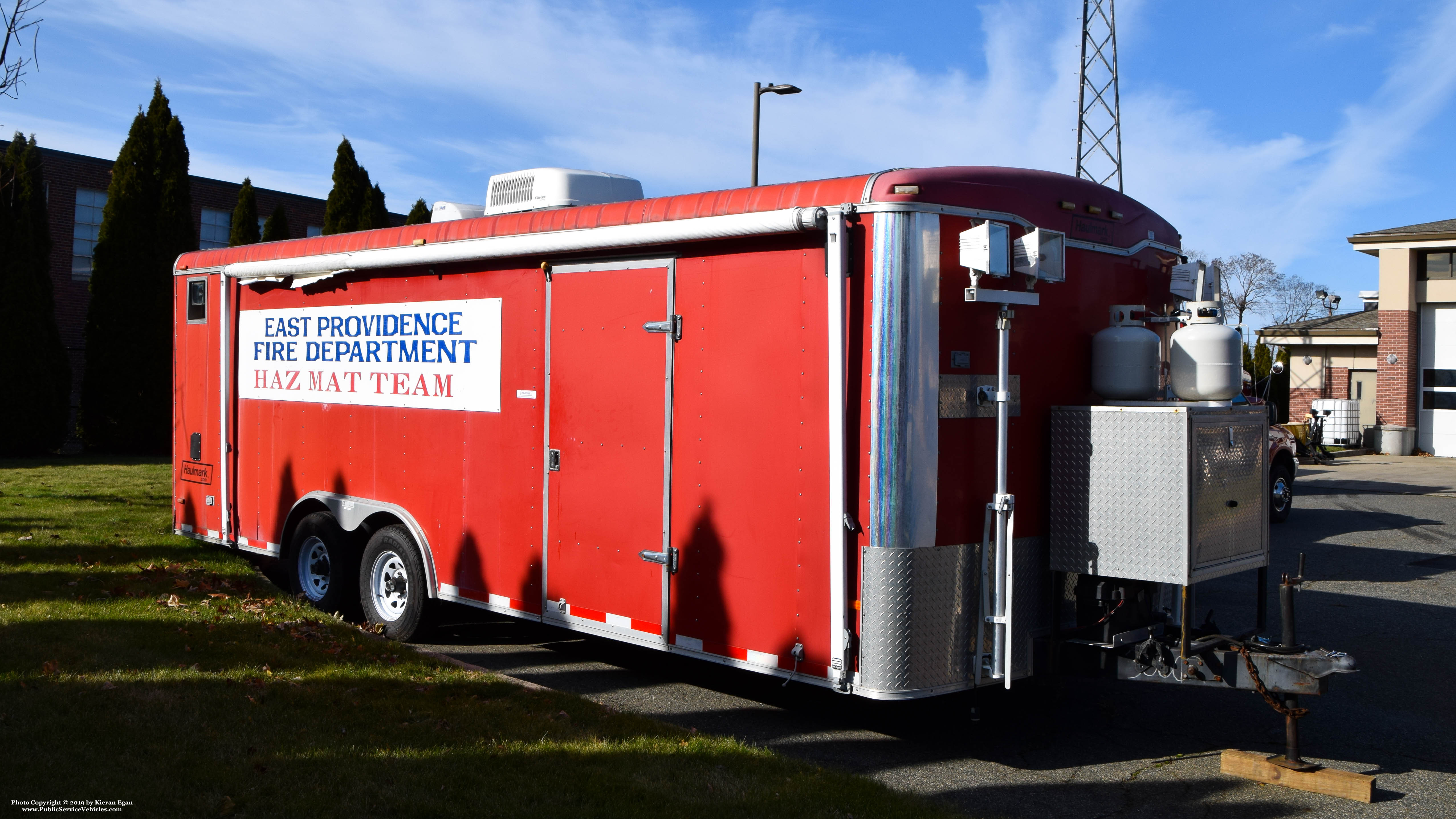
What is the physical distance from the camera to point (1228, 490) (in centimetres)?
516

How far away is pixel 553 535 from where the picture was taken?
20.5 ft

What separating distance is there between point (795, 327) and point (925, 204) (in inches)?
32.2

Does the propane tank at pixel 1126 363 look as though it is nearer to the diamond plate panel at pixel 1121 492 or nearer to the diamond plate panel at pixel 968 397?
the diamond plate panel at pixel 1121 492

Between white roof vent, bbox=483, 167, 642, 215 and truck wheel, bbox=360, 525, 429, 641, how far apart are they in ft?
7.50

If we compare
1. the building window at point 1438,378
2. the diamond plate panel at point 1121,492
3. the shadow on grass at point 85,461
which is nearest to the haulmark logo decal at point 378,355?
the diamond plate panel at point 1121,492

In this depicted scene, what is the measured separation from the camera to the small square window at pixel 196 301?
8.95 m

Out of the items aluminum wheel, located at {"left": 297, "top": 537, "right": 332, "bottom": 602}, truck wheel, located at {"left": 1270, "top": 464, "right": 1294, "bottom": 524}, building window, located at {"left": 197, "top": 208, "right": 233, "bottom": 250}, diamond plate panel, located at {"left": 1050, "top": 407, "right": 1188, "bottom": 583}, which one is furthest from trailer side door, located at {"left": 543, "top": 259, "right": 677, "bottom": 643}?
building window, located at {"left": 197, "top": 208, "right": 233, "bottom": 250}

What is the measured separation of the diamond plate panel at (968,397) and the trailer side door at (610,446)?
147cm

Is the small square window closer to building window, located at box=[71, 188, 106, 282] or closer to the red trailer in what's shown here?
the red trailer

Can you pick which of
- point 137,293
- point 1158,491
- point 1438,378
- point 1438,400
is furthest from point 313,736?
point 1438,400

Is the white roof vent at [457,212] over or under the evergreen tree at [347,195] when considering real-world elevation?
under

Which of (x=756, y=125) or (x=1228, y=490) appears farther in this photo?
(x=756, y=125)

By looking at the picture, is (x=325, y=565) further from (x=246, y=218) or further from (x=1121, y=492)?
(x=246, y=218)

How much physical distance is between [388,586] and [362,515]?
52cm
